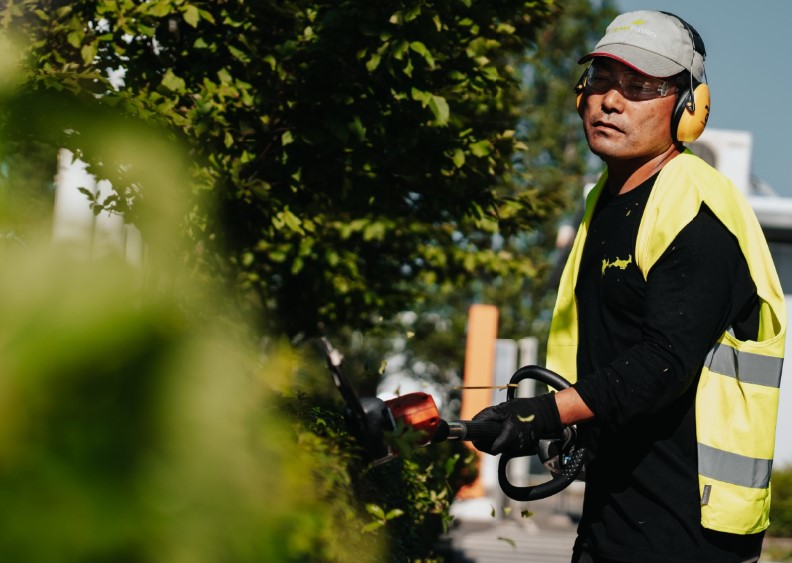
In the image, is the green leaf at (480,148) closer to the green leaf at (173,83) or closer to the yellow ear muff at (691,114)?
the green leaf at (173,83)

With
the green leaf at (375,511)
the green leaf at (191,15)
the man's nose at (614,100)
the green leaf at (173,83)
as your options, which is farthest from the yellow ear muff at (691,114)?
the green leaf at (173,83)

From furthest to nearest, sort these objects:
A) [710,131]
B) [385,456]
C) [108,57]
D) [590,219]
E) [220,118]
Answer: [710,131] → [108,57] → [220,118] → [590,219] → [385,456]

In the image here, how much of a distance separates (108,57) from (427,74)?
1.66m

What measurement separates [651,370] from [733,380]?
262 millimetres

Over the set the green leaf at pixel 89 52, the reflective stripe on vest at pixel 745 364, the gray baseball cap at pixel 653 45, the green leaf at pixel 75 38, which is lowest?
the reflective stripe on vest at pixel 745 364

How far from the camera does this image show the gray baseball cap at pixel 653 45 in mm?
2631

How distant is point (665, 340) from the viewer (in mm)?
2279

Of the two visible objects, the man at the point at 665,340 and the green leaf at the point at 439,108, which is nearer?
the man at the point at 665,340

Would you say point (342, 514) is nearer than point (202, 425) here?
No

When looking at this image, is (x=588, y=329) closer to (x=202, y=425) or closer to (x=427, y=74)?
(x=202, y=425)

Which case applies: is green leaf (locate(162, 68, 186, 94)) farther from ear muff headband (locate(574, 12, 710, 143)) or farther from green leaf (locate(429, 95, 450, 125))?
ear muff headband (locate(574, 12, 710, 143))

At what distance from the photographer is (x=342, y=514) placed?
1.84 meters

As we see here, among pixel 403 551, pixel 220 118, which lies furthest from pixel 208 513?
pixel 220 118

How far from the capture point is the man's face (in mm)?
2660
